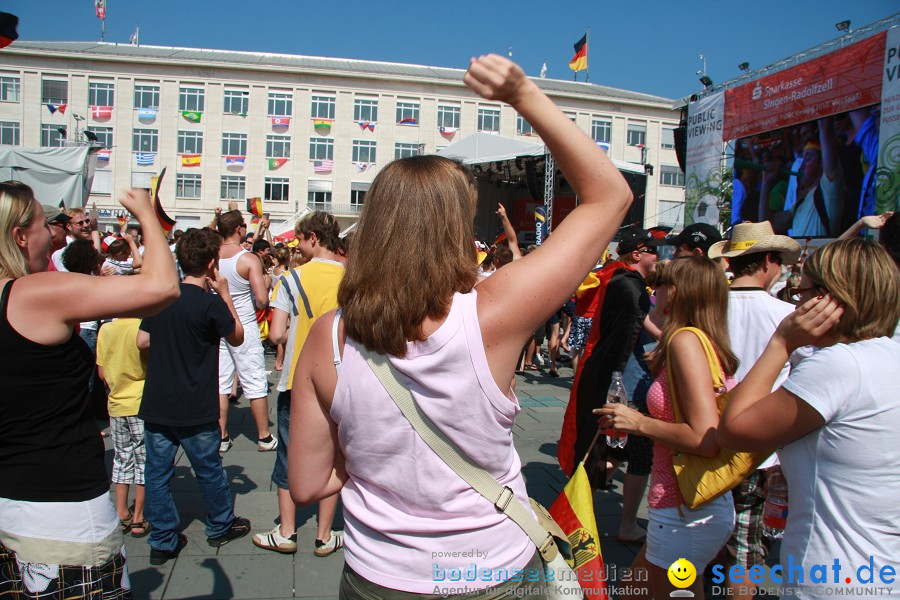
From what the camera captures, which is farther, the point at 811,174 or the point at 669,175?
the point at 669,175

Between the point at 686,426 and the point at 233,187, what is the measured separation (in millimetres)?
46273

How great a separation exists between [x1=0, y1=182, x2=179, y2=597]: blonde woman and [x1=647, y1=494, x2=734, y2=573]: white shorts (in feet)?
6.88

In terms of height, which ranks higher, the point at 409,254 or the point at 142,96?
the point at 142,96

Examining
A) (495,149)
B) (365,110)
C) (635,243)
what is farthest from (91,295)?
(365,110)

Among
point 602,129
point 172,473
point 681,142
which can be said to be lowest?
point 172,473

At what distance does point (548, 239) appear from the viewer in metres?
1.37

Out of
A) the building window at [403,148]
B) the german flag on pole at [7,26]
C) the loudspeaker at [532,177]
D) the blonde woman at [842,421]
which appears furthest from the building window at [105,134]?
the blonde woman at [842,421]

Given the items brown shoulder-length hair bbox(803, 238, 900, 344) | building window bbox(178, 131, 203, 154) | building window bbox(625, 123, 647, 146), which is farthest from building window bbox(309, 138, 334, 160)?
brown shoulder-length hair bbox(803, 238, 900, 344)

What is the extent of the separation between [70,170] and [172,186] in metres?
38.5

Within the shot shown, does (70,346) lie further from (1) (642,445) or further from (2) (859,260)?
(1) (642,445)

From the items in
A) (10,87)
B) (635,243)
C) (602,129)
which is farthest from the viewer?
(602,129)

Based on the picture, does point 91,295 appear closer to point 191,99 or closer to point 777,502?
point 777,502

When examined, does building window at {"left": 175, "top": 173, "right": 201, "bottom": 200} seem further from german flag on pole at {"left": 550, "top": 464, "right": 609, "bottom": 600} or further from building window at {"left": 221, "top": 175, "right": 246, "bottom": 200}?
german flag on pole at {"left": 550, "top": 464, "right": 609, "bottom": 600}

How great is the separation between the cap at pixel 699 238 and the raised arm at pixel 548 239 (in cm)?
351
